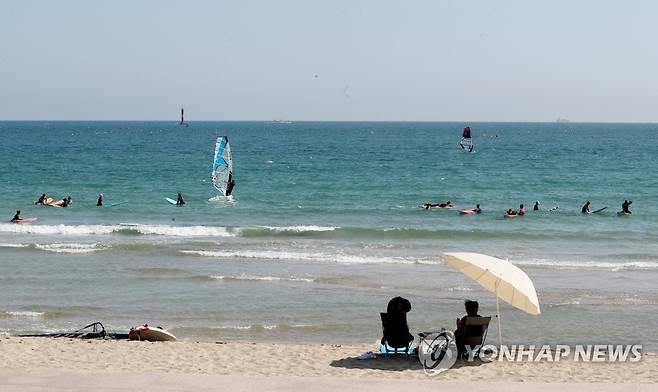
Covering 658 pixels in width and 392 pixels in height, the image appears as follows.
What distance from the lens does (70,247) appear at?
27.5 m

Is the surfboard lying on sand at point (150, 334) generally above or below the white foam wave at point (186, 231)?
above

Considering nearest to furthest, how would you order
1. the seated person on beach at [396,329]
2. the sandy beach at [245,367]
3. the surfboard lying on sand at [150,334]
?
1. the sandy beach at [245,367]
2. the seated person on beach at [396,329]
3. the surfboard lying on sand at [150,334]

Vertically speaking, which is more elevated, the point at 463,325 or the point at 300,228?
the point at 463,325

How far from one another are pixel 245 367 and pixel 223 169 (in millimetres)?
30167

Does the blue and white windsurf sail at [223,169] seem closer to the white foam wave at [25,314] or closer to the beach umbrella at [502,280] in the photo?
the white foam wave at [25,314]

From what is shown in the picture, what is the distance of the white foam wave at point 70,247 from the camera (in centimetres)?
2672

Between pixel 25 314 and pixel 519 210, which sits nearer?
pixel 25 314

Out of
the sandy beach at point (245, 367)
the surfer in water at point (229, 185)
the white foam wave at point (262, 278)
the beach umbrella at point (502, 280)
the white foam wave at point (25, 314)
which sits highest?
the beach umbrella at point (502, 280)

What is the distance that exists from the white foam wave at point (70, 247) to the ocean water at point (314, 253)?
0.06 metres

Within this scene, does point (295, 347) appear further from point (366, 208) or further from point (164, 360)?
point (366, 208)

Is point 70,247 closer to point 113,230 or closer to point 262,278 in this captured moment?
point 113,230

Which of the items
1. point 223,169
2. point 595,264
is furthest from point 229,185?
point 595,264

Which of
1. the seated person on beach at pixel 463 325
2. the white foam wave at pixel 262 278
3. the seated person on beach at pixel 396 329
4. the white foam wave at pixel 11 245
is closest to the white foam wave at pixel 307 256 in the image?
the white foam wave at pixel 262 278

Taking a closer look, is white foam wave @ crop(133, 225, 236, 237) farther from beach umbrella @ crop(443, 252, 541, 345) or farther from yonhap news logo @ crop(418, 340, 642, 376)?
beach umbrella @ crop(443, 252, 541, 345)
